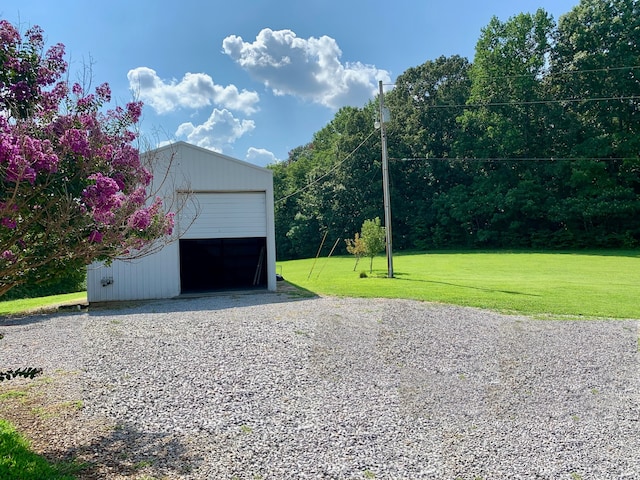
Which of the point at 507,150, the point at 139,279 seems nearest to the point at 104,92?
the point at 139,279

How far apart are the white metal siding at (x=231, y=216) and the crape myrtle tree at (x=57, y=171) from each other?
1013 cm

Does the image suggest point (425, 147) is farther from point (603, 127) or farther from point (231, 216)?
point (231, 216)

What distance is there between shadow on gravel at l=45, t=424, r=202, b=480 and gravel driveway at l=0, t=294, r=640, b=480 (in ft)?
0.06

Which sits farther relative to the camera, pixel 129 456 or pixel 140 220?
pixel 140 220

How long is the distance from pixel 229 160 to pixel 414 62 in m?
33.7

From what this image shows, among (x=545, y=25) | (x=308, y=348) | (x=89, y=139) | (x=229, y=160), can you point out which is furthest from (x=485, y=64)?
(x=89, y=139)

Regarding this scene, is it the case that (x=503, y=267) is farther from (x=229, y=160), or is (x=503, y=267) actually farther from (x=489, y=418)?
(x=489, y=418)

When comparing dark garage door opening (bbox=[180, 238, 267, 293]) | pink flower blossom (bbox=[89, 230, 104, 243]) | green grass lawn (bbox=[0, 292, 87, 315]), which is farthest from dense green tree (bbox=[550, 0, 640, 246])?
pink flower blossom (bbox=[89, 230, 104, 243])

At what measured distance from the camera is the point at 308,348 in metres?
6.41

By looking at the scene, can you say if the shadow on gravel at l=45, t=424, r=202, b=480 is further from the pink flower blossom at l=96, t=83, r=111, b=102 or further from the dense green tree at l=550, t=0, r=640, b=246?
the dense green tree at l=550, t=0, r=640, b=246

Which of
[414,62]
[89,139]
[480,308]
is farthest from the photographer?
[414,62]

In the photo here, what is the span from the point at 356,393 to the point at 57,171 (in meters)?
3.56

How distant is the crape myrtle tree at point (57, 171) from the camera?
2746 millimetres

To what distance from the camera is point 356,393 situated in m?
4.82
